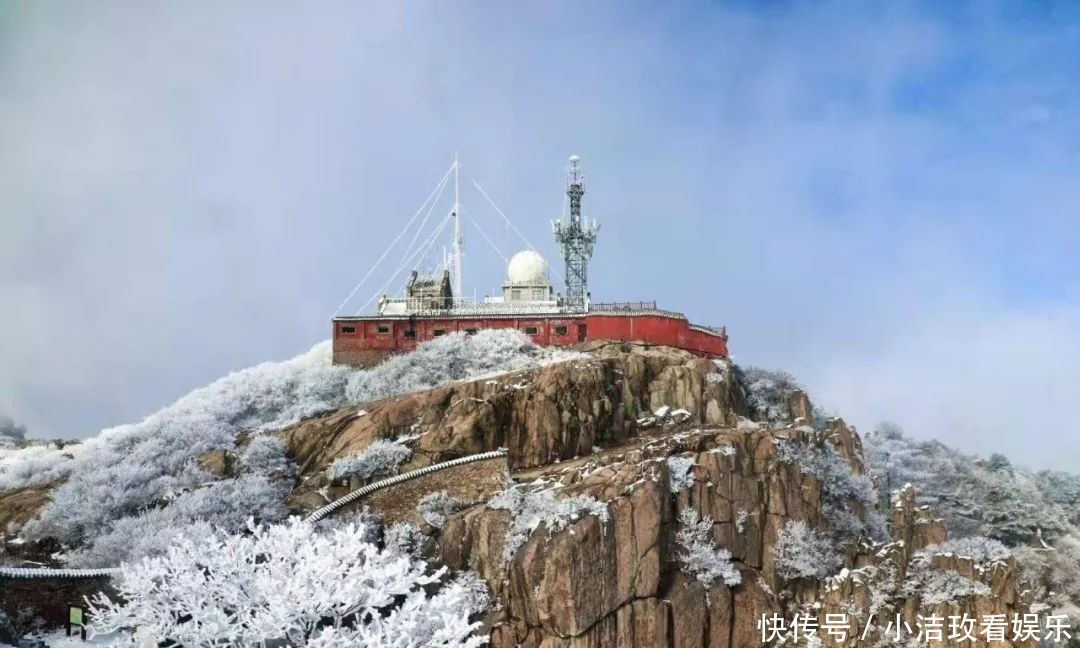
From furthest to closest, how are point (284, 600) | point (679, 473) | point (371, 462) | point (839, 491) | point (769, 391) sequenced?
point (769, 391), point (839, 491), point (371, 462), point (679, 473), point (284, 600)

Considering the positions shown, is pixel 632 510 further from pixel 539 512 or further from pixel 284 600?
pixel 284 600

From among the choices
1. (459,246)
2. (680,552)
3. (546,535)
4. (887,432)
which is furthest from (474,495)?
(887,432)

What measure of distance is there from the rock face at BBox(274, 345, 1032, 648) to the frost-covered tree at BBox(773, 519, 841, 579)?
31cm

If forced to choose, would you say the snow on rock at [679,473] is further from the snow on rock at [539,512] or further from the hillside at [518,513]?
the snow on rock at [539,512]

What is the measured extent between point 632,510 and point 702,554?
3.52 meters

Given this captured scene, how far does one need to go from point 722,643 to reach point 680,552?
352cm

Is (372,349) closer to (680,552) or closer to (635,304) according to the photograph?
(635,304)

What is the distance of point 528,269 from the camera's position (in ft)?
196

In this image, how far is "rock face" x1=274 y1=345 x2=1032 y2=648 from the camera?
32.3m

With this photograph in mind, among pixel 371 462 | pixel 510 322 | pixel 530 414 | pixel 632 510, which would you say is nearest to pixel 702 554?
pixel 632 510

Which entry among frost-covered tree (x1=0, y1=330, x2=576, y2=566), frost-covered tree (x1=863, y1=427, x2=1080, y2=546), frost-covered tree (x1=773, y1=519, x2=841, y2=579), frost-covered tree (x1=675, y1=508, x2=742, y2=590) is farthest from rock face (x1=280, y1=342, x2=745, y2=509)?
frost-covered tree (x1=863, y1=427, x2=1080, y2=546)

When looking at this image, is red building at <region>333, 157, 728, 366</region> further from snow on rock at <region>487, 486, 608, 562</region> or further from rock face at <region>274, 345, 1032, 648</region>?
snow on rock at <region>487, 486, 608, 562</region>

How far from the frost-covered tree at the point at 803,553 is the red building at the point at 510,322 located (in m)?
15.9

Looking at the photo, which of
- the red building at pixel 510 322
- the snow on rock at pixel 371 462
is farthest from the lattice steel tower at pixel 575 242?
the snow on rock at pixel 371 462
